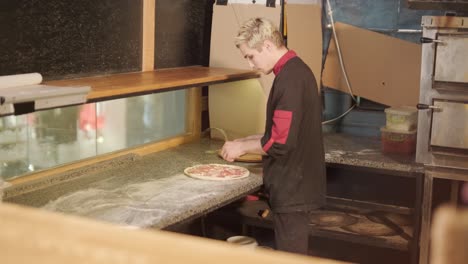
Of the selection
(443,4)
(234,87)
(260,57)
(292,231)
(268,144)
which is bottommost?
(292,231)

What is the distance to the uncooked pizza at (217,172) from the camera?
306cm

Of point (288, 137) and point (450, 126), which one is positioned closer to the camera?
point (288, 137)

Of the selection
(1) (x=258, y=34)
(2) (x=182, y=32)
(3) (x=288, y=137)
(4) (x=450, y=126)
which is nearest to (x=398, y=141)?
(4) (x=450, y=126)

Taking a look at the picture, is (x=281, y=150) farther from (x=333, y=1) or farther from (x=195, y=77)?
(x=333, y=1)

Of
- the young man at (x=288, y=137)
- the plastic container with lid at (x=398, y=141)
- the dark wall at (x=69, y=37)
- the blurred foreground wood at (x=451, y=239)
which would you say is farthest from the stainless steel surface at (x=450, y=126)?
the blurred foreground wood at (x=451, y=239)

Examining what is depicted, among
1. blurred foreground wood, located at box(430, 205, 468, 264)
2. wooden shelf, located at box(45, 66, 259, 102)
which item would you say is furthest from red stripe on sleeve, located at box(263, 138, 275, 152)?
blurred foreground wood, located at box(430, 205, 468, 264)

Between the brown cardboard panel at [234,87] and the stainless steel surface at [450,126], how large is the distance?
100 centimetres

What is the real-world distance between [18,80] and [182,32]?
1.68 m

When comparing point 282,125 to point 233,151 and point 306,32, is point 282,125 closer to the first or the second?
point 233,151

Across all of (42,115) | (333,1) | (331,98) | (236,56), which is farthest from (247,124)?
(42,115)

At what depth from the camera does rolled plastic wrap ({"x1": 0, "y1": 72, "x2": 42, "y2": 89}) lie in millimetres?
2201

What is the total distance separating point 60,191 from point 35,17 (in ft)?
2.48

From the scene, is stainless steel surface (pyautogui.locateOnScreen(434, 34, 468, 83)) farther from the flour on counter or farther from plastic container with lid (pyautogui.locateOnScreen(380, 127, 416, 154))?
the flour on counter

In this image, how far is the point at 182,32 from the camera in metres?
3.85
